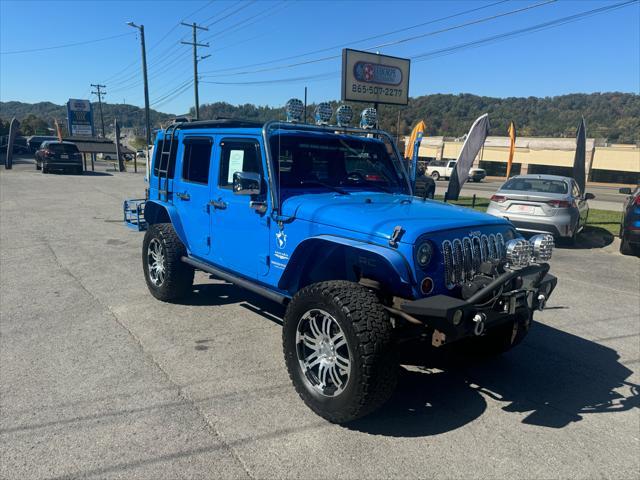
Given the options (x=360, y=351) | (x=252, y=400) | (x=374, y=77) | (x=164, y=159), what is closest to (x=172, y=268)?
(x=164, y=159)

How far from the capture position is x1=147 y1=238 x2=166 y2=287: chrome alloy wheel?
19.0ft

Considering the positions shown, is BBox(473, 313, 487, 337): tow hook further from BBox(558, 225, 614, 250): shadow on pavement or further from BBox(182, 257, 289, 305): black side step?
BBox(558, 225, 614, 250): shadow on pavement

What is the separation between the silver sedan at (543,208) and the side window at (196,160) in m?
6.77

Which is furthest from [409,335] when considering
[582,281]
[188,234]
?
[582,281]

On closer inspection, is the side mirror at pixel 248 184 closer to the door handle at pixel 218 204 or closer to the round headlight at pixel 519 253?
the door handle at pixel 218 204

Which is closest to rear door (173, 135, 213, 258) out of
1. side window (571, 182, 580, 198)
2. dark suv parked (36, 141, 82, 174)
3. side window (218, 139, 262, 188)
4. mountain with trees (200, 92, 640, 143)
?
side window (218, 139, 262, 188)

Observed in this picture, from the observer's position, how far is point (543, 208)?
980cm

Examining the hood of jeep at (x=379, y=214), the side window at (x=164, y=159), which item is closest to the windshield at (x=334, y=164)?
the hood of jeep at (x=379, y=214)

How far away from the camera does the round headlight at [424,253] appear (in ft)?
10.9

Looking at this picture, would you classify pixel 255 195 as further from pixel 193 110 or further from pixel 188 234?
pixel 193 110

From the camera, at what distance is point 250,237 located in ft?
14.9

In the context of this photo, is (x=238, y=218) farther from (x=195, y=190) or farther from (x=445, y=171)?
(x=445, y=171)

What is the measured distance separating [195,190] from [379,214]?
2469 millimetres

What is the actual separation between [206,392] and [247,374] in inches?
16.8
